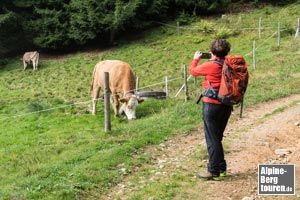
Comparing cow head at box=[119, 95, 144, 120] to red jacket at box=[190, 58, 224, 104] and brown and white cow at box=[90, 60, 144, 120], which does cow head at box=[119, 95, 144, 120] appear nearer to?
brown and white cow at box=[90, 60, 144, 120]

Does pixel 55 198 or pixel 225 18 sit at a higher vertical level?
pixel 225 18

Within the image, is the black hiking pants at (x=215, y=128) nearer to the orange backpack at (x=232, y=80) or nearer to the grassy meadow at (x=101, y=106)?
the orange backpack at (x=232, y=80)

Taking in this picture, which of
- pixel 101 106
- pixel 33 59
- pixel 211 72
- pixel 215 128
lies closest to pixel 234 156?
pixel 215 128

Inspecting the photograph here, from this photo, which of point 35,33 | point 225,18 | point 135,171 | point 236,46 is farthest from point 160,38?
point 135,171

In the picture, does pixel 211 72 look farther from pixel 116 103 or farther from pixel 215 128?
pixel 116 103

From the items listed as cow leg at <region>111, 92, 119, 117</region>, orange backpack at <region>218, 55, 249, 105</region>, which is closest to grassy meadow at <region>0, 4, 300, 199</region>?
cow leg at <region>111, 92, 119, 117</region>

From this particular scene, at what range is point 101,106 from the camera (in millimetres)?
13453

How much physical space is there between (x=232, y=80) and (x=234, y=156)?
6.70 ft

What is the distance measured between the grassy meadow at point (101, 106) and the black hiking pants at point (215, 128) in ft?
2.54

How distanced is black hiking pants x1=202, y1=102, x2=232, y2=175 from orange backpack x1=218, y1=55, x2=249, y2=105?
224 millimetres

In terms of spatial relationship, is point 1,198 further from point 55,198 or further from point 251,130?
point 251,130

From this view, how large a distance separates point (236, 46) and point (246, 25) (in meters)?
4.27

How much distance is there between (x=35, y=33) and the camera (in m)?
26.6

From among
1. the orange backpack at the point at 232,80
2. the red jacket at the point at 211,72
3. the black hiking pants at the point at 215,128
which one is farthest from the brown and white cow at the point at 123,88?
the orange backpack at the point at 232,80
